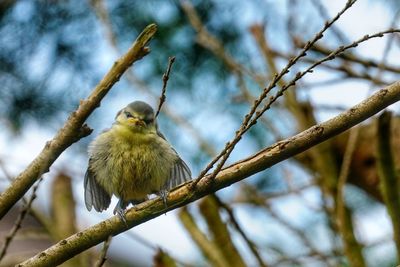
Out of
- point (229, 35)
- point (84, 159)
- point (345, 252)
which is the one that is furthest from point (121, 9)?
point (345, 252)

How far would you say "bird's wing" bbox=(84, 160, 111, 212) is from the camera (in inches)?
104

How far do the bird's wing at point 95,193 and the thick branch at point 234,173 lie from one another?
81 centimetres

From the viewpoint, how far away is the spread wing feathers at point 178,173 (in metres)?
2.67

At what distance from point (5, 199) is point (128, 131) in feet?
3.43

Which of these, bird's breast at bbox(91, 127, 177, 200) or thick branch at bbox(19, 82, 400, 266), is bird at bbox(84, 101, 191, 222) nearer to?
bird's breast at bbox(91, 127, 177, 200)

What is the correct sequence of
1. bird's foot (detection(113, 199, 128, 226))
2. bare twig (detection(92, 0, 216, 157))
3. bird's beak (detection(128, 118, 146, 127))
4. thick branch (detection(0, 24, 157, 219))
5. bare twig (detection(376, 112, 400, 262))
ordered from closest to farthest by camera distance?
thick branch (detection(0, 24, 157, 219)) → bird's foot (detection(113, 199, 128, 226)) → bare twig (detection(376, 112, 400, 262)) → bird's beak (detection(128, 118, 146, 127)) → bare twig (detection(92, 0, 216, 157))

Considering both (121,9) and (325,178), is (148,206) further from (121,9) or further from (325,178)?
(121,9)

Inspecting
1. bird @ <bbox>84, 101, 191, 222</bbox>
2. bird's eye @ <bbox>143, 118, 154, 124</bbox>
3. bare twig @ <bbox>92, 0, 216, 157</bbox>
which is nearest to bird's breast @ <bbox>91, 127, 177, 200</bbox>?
bird @ <bbox>84, 101, 191, 222</bbox>

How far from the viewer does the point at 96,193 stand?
105 inches

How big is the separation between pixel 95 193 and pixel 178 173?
32 cm

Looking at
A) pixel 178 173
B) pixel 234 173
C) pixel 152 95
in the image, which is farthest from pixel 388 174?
pixel 152 95

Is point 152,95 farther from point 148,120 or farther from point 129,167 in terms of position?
point 129,167

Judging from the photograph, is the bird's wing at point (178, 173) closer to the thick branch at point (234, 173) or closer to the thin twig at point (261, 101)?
the thick branch at point (234, 173)

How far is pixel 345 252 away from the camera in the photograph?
237 centimetres
